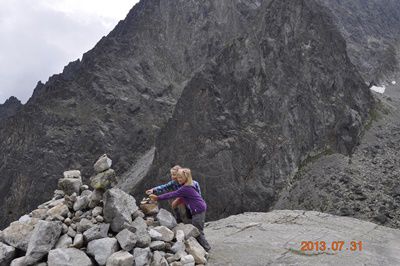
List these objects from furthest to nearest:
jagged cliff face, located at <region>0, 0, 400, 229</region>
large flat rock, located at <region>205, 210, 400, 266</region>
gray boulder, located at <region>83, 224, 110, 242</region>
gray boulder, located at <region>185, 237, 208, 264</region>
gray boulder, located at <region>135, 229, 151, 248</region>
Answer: jagged cliff face, located at <region>0, 0, 400, 229</region>, large flat rock, located at <region>205, 210, 400, 266</region>, gray boulder, located at <region>185, 237, 208, 264</region>, gray boulder, located at <region>135, 229, 151, 248</region>, gray boulder, located at <region>83, 224, 110, 242</region>

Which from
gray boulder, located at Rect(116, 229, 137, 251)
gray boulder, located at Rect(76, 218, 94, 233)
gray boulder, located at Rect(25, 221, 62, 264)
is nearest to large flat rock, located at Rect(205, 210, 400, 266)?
gray boulder, located at Rect(116, 229, 137, 251)

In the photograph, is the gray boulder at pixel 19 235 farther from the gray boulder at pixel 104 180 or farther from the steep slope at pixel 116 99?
the steep slope at pixel 116 99

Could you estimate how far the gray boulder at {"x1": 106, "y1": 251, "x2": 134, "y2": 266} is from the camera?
11.6m

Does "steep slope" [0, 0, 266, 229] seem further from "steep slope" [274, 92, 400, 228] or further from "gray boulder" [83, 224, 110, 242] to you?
"gray boulder" [83, 224, 110, 242]

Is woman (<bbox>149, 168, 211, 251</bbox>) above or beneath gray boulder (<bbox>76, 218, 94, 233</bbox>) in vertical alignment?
beneath

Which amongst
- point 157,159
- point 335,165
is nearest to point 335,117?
point 335,165

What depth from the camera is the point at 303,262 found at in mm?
14453

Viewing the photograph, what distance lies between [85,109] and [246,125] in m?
49.5

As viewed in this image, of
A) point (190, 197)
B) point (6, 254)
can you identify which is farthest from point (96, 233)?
point (190, 197)

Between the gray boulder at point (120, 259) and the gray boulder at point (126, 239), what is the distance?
0.26 metres

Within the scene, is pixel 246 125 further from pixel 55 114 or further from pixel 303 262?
pixel 303 262

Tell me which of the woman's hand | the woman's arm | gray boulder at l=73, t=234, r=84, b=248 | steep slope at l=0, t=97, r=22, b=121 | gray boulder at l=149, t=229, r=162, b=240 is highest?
steep slope at l=0, t=97, r=22, b=121

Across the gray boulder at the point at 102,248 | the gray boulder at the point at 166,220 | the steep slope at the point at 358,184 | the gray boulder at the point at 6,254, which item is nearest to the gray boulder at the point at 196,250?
the gray boulder at the point at 166,220
